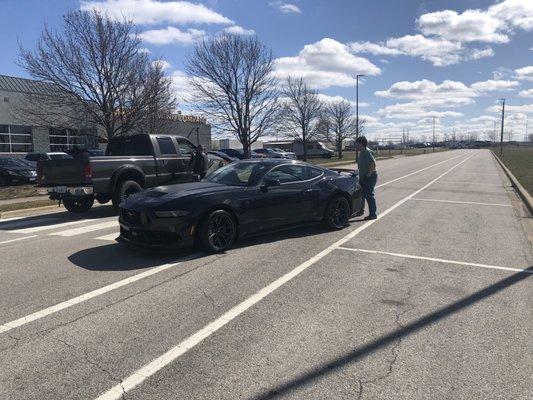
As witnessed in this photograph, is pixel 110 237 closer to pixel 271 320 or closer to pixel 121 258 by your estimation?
pixel 121 258

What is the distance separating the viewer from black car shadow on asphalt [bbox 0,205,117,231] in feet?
33.5

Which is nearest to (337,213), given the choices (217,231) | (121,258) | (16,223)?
(217,231)

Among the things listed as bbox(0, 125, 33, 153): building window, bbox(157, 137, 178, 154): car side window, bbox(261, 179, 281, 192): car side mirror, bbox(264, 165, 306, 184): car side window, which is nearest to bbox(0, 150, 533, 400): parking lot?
bbox(261, 179, 281, 192): car side mirror

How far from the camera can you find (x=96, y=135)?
70.6 ft

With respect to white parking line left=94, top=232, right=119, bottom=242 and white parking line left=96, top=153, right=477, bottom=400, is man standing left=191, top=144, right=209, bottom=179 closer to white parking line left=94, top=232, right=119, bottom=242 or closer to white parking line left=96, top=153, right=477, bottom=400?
white parking line left=94, top=232, right=119, bottom=242

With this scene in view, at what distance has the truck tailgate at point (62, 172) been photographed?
10672 millimetres

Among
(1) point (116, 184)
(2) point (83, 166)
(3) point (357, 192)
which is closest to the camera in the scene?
(3) point (357, 192)

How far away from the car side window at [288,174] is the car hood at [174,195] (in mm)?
880

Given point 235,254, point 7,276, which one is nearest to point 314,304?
point 235,254

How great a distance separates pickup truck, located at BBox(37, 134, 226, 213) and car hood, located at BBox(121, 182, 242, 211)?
4.10m

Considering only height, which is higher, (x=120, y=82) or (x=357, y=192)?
(x=120, y=82)

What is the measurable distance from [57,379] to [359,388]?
2.12 meters

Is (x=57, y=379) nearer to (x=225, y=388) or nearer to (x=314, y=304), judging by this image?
(x=225, y=388)

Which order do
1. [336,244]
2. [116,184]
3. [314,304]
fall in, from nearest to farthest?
[314,304], [336,244], [116,184]
